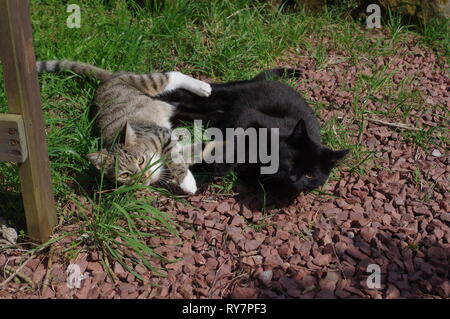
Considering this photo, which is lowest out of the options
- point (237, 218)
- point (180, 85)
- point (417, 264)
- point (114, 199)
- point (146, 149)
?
point (417, 264)

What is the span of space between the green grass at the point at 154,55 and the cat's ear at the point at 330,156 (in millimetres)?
353

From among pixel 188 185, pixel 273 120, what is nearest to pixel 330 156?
pixel 273 120

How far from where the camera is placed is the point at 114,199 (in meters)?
2.94

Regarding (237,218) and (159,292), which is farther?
(237,218)

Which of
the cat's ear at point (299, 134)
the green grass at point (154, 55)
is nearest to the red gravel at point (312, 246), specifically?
the green grass at point (154, 55)

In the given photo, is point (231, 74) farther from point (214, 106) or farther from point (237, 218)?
point (237, 218)

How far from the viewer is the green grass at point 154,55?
2986 millimetres

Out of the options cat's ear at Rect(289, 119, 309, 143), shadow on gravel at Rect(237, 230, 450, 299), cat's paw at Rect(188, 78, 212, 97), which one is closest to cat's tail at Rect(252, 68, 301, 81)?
cat's paw at Rect(188, 78, 212, 97)

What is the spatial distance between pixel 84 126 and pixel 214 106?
41.5 inches

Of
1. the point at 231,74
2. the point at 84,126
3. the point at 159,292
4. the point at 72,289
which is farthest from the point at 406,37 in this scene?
the point at 72,289

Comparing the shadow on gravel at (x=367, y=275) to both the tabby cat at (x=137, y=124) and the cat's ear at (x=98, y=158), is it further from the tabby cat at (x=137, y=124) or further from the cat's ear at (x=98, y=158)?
the cat's ear at (x=98, y=158)

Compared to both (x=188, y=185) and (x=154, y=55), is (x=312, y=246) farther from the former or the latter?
(x=154, y=55)

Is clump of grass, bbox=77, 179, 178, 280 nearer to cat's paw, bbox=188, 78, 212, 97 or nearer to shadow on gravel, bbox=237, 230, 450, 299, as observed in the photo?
shadow on gravel, bbox=237, 230, 450, 299

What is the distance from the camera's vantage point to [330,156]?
3.17 meters
